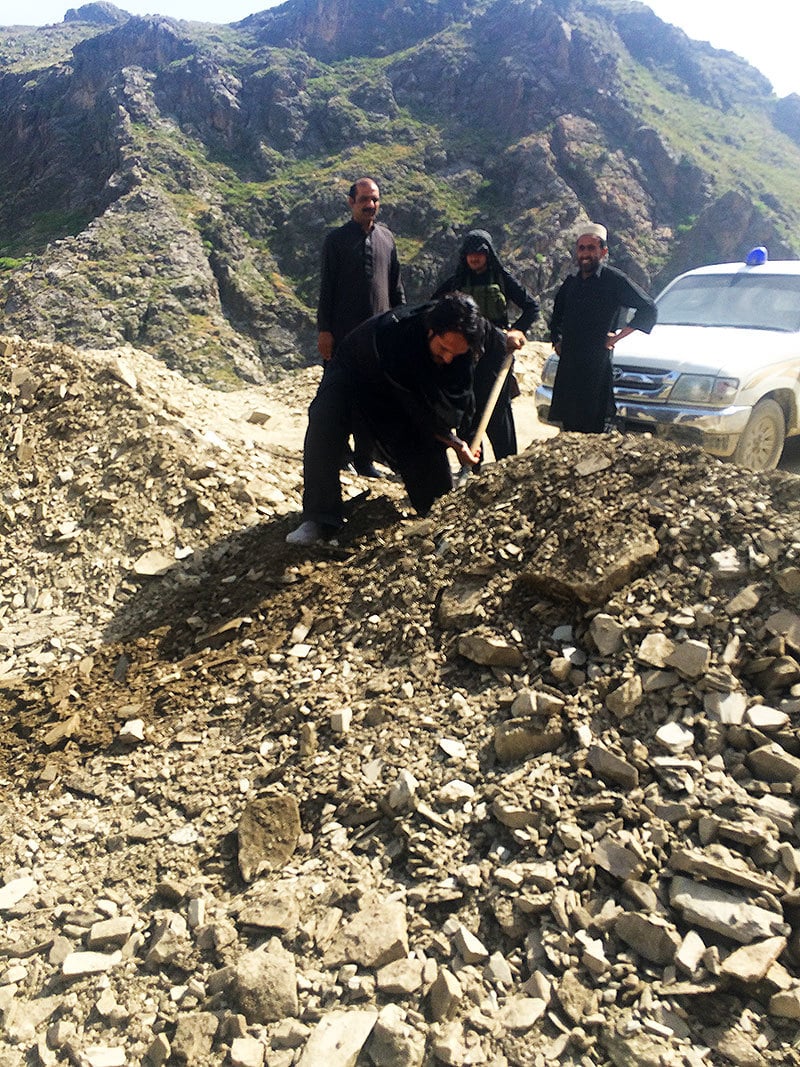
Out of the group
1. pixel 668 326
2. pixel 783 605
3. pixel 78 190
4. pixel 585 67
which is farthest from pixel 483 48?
pixel 783 605

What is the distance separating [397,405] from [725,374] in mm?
2538

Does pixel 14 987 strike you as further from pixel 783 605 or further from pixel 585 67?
pixel 585 67

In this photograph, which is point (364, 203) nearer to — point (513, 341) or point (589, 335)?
point (513, 341)

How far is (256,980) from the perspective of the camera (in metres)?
1.97

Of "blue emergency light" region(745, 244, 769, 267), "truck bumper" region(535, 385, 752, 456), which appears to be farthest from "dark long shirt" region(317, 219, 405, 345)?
"blue emergency light" region(745, 244, 769, 267)

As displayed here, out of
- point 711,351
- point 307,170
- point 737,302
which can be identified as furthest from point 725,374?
point 307,170

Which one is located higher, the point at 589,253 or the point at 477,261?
the point at 589,253

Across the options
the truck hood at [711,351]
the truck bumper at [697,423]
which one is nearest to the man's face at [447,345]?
the truck bumper at [697,423]

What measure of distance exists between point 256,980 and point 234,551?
270 centimetres

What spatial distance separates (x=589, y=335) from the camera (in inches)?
197

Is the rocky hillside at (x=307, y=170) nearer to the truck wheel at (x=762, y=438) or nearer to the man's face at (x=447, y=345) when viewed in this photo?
the truck wheel at (x=762, y=438)

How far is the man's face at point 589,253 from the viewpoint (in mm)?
4770

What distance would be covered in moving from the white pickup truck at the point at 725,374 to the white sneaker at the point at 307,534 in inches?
A: 101

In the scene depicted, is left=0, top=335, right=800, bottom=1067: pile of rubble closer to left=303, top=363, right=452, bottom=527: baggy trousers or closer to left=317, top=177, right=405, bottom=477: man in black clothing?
left=303, top=363, right=452, bottom=527: baggy trousers
